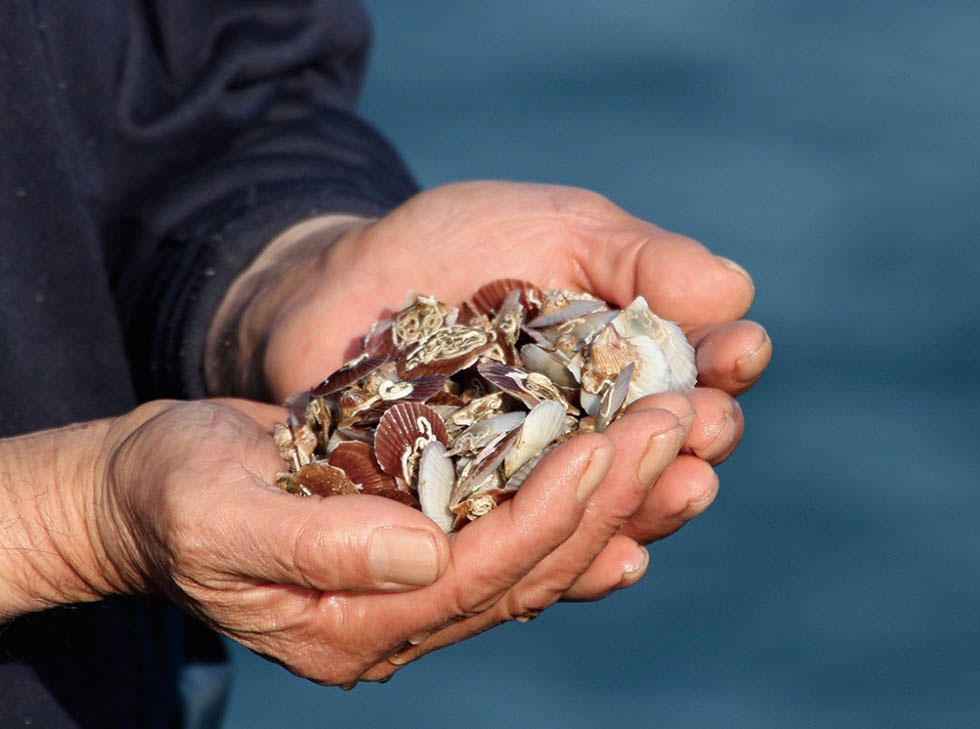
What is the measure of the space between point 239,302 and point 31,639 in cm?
74

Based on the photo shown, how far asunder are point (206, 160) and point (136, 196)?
0.16m

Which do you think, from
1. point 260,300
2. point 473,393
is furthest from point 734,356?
point 260,300

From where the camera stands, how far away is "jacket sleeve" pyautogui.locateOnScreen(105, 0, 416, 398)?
2047mm

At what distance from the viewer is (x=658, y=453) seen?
4.18 feet

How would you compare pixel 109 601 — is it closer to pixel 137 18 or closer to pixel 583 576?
pixel 583 576

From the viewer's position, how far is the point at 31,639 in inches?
61.8

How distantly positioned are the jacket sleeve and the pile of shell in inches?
19.1

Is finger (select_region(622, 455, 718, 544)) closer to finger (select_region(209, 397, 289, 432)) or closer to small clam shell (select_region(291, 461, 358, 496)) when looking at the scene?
small clam shell (select_region(291, 461, 358, 496))

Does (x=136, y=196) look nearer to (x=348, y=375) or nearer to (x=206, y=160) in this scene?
(x=206, y=160)

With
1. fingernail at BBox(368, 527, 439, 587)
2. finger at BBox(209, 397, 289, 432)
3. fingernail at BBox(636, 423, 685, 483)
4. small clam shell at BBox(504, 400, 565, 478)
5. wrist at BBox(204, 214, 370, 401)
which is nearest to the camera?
fingernail at BBox(368, 527, 439, 587)

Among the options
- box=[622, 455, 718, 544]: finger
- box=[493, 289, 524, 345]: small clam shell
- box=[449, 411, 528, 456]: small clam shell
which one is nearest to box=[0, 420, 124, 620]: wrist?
box=[449, 411, 528, 456]: small clam shell

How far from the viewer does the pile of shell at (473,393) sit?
139cm

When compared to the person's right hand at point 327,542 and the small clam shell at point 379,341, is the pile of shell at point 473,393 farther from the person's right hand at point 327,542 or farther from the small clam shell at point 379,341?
the person's right hand at point 327,542

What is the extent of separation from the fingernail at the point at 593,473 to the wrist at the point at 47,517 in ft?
1.99
